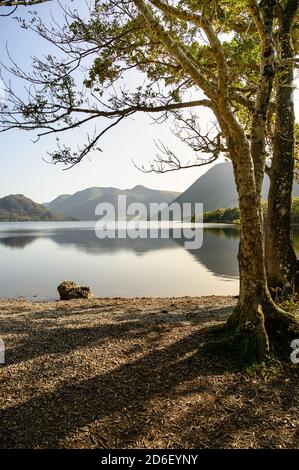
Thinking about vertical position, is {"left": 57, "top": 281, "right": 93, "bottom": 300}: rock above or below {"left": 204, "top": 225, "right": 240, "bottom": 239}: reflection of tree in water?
below

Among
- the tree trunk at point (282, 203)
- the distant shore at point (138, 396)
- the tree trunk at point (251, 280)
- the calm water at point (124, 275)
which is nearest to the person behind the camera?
the distant shore at point (138, 396)

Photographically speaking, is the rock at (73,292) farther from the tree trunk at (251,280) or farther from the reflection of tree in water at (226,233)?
the reflection of tree in water at (226,233)

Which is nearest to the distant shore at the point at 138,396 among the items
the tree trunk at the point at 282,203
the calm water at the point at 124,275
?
the tree trunk at the point at 282,203

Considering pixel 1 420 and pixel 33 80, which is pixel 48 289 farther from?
pixel 1 420

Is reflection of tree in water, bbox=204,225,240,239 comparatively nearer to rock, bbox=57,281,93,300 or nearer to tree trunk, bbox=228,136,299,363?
rock, bbox=57,281,93,300

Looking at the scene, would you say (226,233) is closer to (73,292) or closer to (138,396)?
(73,292)

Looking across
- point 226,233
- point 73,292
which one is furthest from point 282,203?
point 226,233

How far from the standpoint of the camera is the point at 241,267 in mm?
8297

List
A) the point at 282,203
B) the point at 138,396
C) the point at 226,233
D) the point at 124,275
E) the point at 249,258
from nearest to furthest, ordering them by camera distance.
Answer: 1. the point at 138,396
2. the point at 249,258
3. the point at 282,203
4. the point at 124,275
5. the point at 226,233

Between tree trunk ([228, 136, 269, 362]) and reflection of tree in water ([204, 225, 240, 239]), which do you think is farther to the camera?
reflection of tree in water ([204, 225, 240, 239])

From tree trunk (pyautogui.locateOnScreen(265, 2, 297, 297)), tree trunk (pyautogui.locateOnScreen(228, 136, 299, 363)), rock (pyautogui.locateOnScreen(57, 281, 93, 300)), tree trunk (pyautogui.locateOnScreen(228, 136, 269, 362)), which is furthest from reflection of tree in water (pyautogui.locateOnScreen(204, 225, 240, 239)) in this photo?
tree trunk (pyautogui.locateOnScreen(228, 136, 269, 362))
